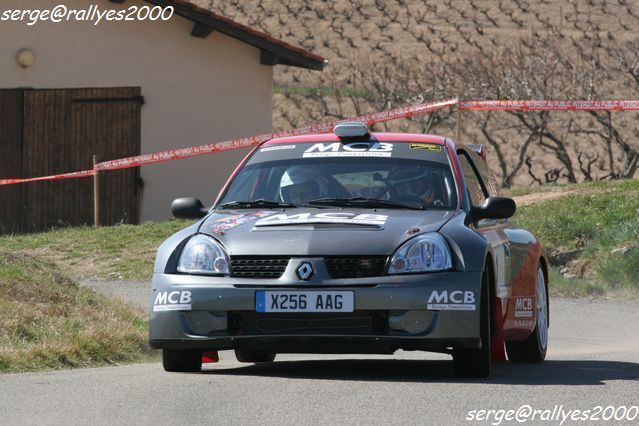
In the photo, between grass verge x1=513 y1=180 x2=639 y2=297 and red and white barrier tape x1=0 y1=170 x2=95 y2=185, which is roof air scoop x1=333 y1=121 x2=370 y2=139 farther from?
red and white barrier tape x1=0 y1=170 x2=95 y2=185

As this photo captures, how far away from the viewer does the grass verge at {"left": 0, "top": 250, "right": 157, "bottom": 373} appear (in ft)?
33.7

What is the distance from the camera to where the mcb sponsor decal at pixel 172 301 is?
9.00 metres

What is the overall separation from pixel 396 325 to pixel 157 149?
16.4 metres

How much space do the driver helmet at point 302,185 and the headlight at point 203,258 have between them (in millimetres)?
942

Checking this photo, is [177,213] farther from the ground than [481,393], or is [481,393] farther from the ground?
[177,213]

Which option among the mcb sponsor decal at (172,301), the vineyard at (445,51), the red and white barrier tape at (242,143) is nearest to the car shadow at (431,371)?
the mcb sponsor decal at (172,301)

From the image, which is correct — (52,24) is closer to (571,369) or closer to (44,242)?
(44,242)

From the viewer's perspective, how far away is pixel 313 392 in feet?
26.9

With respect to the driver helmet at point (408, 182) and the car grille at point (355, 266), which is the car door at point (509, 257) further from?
the car grille at point (355, 266)

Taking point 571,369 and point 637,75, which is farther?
point 637,75

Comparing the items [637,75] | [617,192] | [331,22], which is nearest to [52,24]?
[617,192]

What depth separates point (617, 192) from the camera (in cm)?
2081

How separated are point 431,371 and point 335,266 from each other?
1.19 m

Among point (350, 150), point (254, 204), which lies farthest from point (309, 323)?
point (350, 150)
